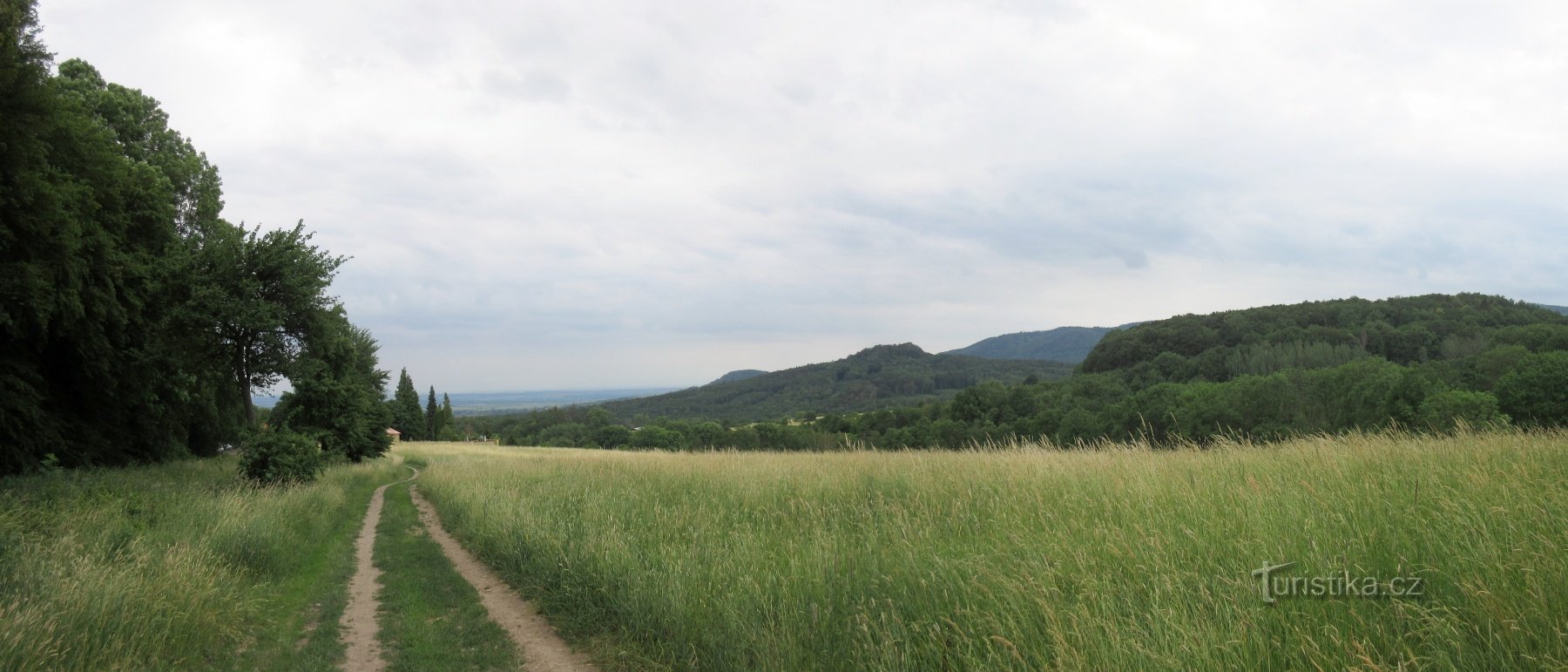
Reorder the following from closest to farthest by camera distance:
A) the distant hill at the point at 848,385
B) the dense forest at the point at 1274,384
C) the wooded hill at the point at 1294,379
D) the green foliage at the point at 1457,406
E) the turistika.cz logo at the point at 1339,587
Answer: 1. the turistika.cz logo at the point at 1339,587
2. the green foliage at the point at 1457,406
3. the wooded hill at the point at 1294,379
4. the dense forest at the point at 1274,384
5. the distant hill at the point at 848,385

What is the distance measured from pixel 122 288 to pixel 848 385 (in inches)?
4928

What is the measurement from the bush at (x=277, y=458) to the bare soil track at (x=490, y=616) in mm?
8137

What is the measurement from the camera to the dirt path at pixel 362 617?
6.64 meters

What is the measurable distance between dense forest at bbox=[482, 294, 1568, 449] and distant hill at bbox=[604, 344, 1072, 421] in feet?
150

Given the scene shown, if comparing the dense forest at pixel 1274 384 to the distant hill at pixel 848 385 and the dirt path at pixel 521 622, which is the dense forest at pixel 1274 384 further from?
the distant hill at pixel 848 385

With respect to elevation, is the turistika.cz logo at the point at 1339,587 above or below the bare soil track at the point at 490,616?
above

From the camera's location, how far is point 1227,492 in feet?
18.7

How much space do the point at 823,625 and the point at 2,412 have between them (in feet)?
70.8

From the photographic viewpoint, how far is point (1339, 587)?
3.62m

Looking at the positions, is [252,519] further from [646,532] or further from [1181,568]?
[1181,568]

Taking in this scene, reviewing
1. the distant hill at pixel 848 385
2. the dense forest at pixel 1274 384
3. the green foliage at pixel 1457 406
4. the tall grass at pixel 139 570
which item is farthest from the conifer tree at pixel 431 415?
the green foliage at pixel 1457 406

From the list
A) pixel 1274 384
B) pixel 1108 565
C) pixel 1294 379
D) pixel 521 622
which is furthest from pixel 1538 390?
pixel 521 622

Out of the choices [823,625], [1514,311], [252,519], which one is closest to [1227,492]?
[823,625]

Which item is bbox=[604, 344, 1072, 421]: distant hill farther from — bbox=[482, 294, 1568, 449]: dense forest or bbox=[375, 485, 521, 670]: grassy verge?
bbox=[375, 485, 521, 670]: grassy verge
